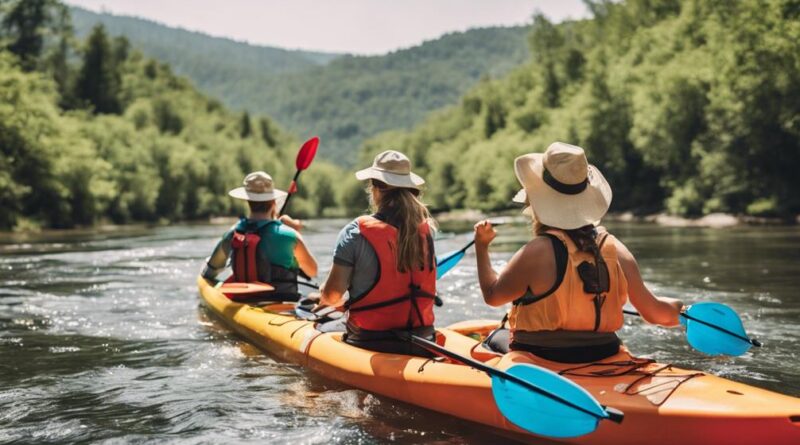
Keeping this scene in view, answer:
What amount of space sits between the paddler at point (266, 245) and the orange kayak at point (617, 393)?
1785mm

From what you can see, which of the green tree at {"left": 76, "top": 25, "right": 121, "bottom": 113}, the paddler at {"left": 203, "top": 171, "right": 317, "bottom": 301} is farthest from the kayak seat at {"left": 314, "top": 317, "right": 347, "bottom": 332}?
the green tree at {"left": 76, "top": 25, "right": 121, "bottom": 113}

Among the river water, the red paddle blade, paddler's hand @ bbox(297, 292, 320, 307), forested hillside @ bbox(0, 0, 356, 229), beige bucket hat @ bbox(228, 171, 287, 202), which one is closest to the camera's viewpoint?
the river water

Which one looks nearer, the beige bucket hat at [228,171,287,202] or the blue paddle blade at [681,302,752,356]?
the blue paddle blade at [681,302,752,356]

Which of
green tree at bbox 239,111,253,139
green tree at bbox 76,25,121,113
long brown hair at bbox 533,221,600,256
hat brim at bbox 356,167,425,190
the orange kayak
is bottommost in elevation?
the orange kayak

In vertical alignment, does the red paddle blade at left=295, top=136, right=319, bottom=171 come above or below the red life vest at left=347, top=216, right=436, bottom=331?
above

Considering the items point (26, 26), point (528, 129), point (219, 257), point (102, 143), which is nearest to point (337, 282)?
point (219, 257)

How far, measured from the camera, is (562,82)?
6247cm

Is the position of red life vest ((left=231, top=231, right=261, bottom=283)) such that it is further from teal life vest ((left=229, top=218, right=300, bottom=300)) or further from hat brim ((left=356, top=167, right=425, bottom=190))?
hat brim ((left=356, top=167, right=425, bottom=190))

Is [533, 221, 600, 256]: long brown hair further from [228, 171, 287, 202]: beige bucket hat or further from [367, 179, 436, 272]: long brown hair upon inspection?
[228, 171, 287, 202]: beige bucket hat

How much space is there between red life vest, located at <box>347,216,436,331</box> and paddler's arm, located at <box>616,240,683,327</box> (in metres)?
1.47

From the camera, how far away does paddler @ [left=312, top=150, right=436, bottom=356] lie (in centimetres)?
504

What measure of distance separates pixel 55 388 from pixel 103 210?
37.1 meters

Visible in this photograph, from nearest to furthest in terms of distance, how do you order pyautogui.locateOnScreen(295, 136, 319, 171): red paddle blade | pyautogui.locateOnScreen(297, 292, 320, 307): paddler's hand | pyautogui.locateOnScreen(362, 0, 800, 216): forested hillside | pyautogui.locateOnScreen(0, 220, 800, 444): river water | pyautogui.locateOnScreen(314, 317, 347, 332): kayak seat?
pyautogui.locateOnScreen(0, 220, 800, 444): river water → pyautogui.locateOnScreen(314, 317, 347, 332): kayak seat → pyautogui.locateOnScreen(297, 292, 320, 307): paddler's hand → pyautogui.locateOnScreen(295, 136, 319, 171): red paddle blade → pyautogui.locateOnScreen(362, 0, 800, 216): forested hillside

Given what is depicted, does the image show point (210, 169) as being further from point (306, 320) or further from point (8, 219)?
point (306, 320)
